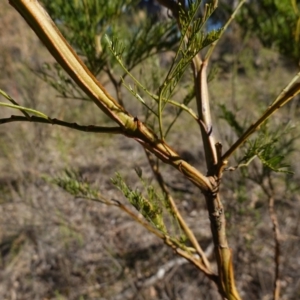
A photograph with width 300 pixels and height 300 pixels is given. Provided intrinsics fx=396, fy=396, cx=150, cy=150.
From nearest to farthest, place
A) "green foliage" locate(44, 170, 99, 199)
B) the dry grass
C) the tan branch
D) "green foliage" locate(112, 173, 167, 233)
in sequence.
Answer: the tan branch
"green foliage" locate(112, 173, 167, 233)
"green foliage" locate(44, 170, 99, 199)
the dry grass

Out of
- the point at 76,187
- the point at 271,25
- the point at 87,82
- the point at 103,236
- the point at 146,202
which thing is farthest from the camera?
the point at 103,236

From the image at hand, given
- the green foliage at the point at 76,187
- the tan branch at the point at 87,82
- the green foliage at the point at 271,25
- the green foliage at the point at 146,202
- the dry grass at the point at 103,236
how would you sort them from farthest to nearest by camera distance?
the dry grass at the point at 103,236
the green foliage at the point at 271,25
the green foliage at the point at 76,187
the green foliage at the point at 146,202
the tan branch at the point at 87,82

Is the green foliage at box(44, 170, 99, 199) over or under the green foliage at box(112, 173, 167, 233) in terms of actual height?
over

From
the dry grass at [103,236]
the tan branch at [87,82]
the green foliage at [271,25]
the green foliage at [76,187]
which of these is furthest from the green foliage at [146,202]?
the dry grass at [103,236]

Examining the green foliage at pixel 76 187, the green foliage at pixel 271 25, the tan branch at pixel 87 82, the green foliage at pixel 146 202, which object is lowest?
the green foliage at pixel 146 202

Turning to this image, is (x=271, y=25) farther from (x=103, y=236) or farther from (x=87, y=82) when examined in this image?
(x=103, y=236)

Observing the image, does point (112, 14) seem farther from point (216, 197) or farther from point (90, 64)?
point (216, 197)

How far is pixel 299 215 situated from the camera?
119 inches

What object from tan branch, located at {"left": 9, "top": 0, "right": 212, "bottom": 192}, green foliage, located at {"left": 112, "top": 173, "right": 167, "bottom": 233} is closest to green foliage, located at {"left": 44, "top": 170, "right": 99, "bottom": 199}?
green foliage, located at {"left": 112, "top": 173, "right": 167, "bottom": 233}

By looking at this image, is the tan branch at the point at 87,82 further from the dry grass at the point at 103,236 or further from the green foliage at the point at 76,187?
the dry grass at the point at 103,236

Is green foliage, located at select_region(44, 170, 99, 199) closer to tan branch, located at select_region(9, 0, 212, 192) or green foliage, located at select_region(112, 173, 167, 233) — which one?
green foliage, located at select_region(112, 173, 167, 233)

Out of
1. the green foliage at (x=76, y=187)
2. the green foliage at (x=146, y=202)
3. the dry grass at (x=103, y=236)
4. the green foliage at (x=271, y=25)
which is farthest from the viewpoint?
the dry grass at (x=103, y=236)

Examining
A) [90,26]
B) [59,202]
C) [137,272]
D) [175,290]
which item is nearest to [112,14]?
[90,26]

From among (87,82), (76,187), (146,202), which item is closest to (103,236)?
(76,187)
